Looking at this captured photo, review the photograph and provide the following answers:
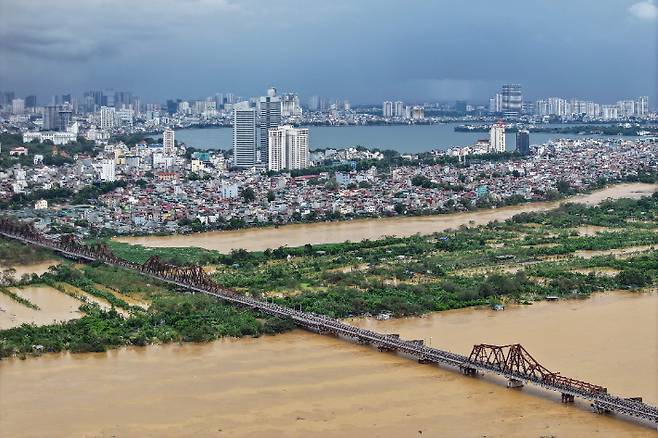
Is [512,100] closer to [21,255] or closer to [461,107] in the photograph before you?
[461,107]

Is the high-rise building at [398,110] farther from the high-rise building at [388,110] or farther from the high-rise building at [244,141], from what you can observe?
the high-rise building at [244,141]

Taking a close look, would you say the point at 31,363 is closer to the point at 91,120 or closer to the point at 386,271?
the point at 386,271

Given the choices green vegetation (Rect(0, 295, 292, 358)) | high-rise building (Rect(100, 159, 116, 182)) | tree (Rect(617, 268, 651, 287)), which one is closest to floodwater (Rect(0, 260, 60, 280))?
green vegetation (Rect(0, 295, 292, 358))

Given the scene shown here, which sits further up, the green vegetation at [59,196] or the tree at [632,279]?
the green vegetation at [59,196]

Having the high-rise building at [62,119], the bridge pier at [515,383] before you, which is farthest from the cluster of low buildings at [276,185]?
the high-rise building at [62,119]

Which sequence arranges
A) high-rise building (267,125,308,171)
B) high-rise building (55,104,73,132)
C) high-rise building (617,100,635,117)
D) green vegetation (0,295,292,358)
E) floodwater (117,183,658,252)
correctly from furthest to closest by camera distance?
high-rise building (617,100,635,117) → high-rise building (55,104,73,132) → high-rise building (267,125,308,171) → floodwater (117,183,658,252) → green vegetation (0,295,292,358)

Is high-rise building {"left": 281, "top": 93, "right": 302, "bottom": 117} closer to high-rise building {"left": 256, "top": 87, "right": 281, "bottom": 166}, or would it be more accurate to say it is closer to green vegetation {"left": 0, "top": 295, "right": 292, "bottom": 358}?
high-rise building {"left": 256, "top": 87, "right": 281, "bottom": 166}
